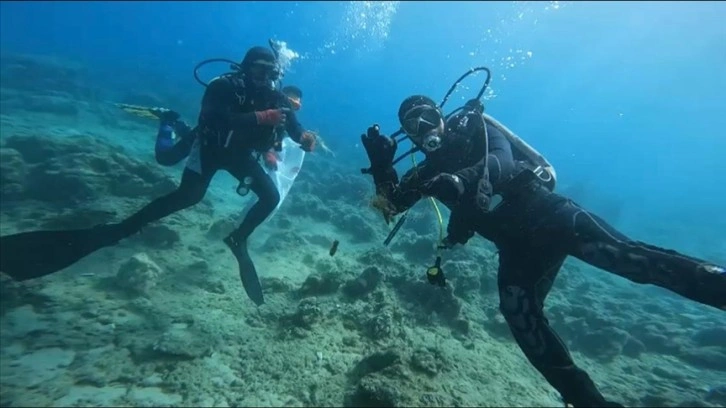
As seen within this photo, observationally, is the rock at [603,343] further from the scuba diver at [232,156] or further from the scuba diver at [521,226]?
the scuba diver at [232,156]

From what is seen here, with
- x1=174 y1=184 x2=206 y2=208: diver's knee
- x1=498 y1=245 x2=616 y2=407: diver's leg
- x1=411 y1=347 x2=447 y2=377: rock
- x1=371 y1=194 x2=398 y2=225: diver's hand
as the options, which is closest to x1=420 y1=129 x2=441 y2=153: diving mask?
x1=371 y1=194 x2=398 y2=225: diver's hand

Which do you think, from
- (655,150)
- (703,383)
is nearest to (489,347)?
(703,383)

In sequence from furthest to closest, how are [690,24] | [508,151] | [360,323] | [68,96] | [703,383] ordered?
1. [690,24]
2. [68,96]
3. [703,383]
4. [360,323]
5. [508,151]

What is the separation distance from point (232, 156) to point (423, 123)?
3.65 metres

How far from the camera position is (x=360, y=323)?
555 centimetres

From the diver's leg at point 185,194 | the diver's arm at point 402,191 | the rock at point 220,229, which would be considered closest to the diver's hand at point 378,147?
the diver's arm at point 402,191

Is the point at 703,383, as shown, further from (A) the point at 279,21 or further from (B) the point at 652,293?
(A) the point at 279,21

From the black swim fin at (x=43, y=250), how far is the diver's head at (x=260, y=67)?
325 centimetres

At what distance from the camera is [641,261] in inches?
128

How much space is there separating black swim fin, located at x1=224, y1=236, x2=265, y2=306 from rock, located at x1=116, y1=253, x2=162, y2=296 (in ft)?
3.93

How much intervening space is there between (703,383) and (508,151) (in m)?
6.00

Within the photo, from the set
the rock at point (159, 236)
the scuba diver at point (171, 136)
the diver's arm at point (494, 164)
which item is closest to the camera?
the diver's arm at point (494, 164)

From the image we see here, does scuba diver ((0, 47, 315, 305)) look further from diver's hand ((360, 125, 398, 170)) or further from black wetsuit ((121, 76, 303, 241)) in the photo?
diver's hand ((360, 125, 398, 170))

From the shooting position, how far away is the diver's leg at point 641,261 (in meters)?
3.02
